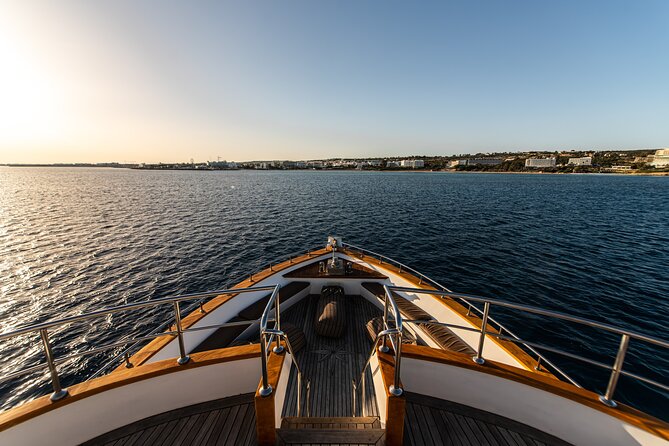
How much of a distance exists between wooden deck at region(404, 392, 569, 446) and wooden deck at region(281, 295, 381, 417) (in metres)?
2.01

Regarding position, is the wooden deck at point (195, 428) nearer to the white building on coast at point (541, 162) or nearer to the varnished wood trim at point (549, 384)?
the varnished wood trim at point (549, 384)

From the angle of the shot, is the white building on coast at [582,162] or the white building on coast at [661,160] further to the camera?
the white building on coast at [582,162]

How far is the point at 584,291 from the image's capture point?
14195mm

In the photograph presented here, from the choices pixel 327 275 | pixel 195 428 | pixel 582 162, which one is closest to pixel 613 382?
pixel 195 428

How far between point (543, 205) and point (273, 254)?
149ft

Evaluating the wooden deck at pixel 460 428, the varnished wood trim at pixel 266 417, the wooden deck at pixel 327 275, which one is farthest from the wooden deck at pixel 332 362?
the varnished wood trim at pixel 266 417

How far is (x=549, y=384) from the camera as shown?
3400mm

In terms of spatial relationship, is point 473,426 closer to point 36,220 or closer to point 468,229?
point 468,229

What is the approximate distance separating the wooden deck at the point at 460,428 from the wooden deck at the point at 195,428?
2231 mm

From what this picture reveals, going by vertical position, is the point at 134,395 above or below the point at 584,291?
above

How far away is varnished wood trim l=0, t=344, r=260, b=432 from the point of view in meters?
2.96

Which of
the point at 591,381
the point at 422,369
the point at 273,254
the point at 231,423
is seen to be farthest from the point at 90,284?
the point at 591,381

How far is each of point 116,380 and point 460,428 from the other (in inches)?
190

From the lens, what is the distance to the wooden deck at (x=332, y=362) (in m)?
5.45
